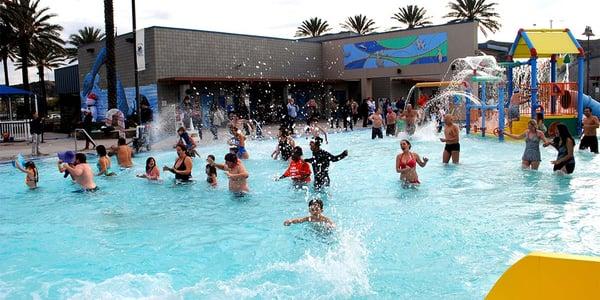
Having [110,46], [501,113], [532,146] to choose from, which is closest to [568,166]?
[532,146]

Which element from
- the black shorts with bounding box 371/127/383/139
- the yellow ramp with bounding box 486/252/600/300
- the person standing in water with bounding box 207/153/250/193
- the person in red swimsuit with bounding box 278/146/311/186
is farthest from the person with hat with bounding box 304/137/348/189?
the black shorts with bounding box 371/127/383/139

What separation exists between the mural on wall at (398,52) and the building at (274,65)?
57 mm

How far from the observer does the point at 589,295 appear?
2.73m

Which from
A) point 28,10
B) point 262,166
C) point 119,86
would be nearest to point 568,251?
point 262,166

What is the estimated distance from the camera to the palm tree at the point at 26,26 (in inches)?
1404

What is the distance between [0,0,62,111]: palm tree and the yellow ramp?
122 ft

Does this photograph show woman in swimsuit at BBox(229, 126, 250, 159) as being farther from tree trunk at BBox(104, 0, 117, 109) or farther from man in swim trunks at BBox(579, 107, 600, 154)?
tree trunk at BBox(104, 0, 117, 109)

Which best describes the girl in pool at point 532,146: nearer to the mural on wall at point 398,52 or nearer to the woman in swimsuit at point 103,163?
the woman in swimsuit at point 103,163

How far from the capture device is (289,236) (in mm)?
7883

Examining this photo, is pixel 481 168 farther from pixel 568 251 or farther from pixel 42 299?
pixel 42 299

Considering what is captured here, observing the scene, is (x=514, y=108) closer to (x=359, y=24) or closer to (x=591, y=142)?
(x=591, y=142)

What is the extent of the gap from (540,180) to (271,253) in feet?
22.2

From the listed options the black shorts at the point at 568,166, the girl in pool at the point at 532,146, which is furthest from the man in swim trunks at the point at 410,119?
the black shorts at the point at 568,166

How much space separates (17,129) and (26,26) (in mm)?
13740
